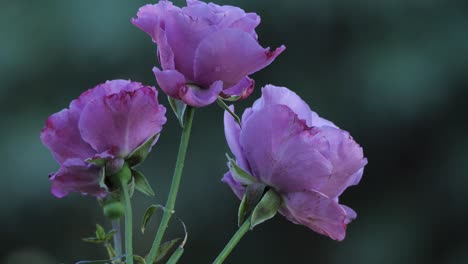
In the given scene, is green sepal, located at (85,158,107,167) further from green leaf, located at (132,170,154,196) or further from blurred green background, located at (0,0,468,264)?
blurred green background, located at (0,0,468,264)

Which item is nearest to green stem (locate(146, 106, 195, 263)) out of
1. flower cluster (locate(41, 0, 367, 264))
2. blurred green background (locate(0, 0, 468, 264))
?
flower cluster (locate(41, 0, 367, 264))

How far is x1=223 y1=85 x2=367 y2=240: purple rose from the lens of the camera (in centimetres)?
48

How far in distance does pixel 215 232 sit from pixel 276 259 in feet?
0.72

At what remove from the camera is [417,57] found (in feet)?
9.85

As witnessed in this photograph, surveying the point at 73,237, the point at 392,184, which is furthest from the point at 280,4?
the point at 73,237

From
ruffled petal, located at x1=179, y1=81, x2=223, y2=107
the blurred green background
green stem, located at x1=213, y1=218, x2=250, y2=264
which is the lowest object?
the blurred green background

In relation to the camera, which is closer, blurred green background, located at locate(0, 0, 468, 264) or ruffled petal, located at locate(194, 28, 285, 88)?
ruffled petal, located at locate(194, 28, 285, 88)

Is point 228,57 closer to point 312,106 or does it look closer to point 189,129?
point 189,129

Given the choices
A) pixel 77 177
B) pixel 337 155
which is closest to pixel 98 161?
pixel 77 177

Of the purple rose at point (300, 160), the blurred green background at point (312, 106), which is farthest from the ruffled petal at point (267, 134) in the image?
the blurred green background at point (312, 106)

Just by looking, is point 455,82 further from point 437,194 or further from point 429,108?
point 437,194

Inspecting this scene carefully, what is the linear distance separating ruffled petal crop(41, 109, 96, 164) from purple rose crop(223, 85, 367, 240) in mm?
80

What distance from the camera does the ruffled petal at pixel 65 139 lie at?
466 millimetres

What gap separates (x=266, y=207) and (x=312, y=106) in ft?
8.12
